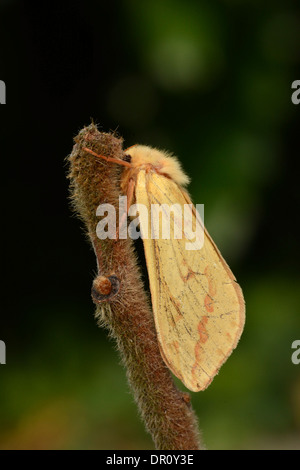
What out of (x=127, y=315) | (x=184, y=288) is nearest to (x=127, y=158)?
(x=184, y=288)

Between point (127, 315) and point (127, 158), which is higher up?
point (127, 158)

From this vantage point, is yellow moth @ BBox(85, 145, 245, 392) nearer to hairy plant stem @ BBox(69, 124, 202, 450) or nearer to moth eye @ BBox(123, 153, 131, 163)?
moth eye @ BBox(123, 153, 131, 163)

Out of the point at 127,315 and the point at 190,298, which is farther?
the point at 190,298

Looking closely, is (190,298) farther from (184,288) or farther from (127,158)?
(127,158)

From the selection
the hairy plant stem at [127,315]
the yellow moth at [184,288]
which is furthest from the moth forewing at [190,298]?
the hairy plant stem at [127,315]

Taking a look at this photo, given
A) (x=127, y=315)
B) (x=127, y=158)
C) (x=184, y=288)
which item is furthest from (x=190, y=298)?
(x=127, y=158)

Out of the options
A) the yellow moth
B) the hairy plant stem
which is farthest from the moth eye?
the hairy plant stem

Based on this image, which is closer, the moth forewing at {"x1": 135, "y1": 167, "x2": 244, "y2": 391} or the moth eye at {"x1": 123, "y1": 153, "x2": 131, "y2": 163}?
the moth forewing at {"x1": 135, "y1": 167, "x2": 244, "y2": 391}

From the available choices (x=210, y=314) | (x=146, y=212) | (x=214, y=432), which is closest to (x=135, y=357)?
(x=210, y=314)

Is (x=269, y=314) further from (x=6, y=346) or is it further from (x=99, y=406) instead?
(x=6, y=346)
